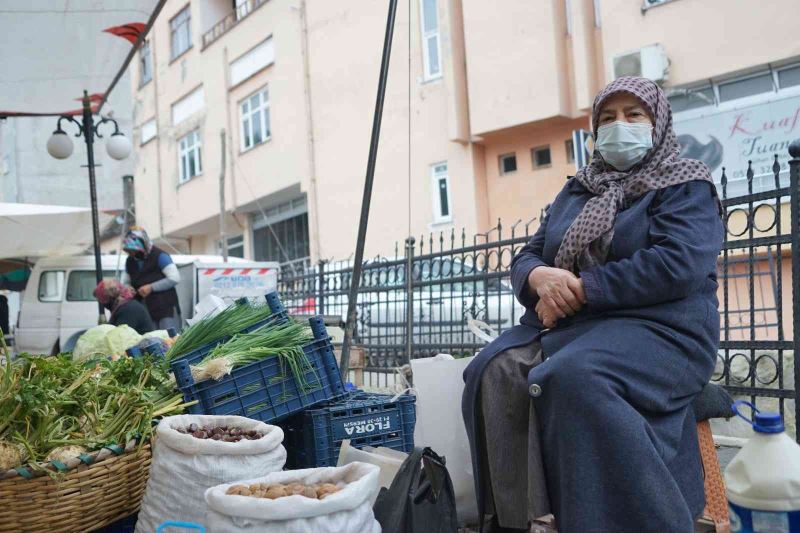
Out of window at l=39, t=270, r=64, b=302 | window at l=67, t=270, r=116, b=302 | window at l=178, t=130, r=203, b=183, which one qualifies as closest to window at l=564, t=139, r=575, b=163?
window at l=67, t=270, r=116, b=302

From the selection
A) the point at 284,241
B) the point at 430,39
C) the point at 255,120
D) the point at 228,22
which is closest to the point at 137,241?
the point at 430,39

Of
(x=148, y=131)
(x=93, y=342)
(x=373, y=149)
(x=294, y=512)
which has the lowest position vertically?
(x=294, y=512)

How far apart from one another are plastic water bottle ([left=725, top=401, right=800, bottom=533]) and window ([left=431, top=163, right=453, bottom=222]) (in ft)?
45.6

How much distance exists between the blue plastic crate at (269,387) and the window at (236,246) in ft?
69.6

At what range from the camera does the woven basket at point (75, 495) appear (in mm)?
2711

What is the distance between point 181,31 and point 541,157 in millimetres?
15384

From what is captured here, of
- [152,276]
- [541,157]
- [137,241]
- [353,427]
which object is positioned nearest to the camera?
[353,427]

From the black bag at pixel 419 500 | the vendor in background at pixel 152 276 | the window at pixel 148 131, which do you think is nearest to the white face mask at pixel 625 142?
the black bag at pixel 419 500

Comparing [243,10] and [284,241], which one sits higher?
[243,10]

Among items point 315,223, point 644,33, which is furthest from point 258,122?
point 644,33

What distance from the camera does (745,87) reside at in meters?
11.7

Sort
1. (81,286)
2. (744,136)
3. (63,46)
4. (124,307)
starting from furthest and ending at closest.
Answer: (81,286)
(744,136)
(124,307)
(63,46)

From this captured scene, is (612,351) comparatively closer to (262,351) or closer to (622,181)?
(622,181)

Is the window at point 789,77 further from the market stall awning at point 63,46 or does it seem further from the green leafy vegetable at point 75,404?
the green leafy vegetable at point 75,404
